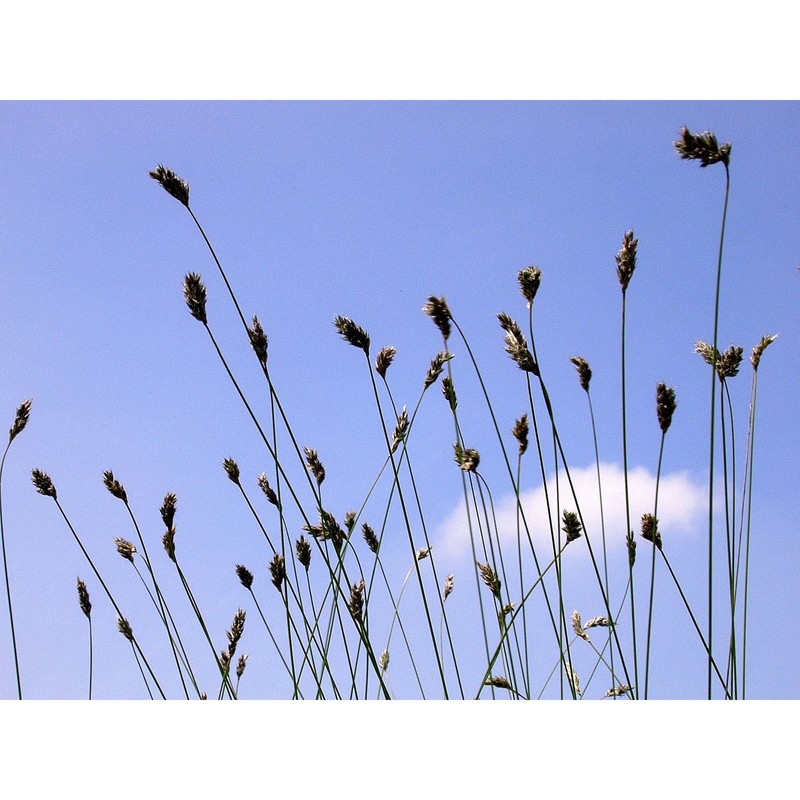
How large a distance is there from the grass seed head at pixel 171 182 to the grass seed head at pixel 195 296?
153 millimetres

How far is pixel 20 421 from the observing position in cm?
183

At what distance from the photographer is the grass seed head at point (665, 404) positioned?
144 centimetres

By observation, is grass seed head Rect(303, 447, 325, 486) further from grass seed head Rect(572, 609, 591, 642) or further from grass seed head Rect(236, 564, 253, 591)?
grass seed head Rect(572, 609, 591, 642)

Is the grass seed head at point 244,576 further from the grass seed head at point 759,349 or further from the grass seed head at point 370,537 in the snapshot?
the grass seed head at point 759,349

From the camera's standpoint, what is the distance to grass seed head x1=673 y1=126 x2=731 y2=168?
122cm

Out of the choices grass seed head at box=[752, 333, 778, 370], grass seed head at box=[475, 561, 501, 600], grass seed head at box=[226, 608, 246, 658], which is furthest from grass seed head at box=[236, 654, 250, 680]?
grass seed head at box=[752, 333, 778, 370]

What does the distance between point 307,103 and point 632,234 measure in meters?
1.27

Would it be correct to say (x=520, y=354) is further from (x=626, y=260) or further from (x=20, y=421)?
(x=20, y=421)

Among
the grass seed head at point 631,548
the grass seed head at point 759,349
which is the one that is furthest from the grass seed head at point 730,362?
the grass seed head at point 631,548

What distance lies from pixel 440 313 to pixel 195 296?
0.51 metres
